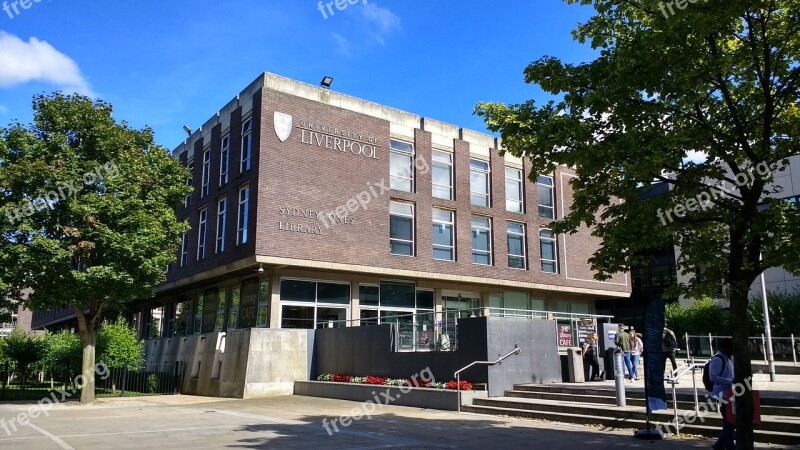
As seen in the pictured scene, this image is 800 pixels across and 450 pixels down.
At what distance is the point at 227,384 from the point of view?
23781 millimetres

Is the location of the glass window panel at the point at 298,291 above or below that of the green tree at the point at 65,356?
above

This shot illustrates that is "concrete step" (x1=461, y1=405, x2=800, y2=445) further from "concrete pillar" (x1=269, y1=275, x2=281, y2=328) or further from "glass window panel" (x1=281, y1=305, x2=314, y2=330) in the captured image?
"glass window panel" (x1=281, y1=305, x2=314, y2=330)

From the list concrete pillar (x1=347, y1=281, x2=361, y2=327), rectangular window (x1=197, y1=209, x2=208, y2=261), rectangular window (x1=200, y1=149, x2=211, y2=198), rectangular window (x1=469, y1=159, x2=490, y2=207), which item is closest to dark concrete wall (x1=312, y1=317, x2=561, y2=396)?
concrete pillar (x1=347, y1=281, x2=361, y2=327)

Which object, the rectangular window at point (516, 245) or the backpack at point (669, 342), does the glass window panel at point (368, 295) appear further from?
the backpack at point (669, 342)

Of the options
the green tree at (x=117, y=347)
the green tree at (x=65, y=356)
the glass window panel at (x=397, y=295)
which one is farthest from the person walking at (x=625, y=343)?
the green tree at (x=65, y=356)

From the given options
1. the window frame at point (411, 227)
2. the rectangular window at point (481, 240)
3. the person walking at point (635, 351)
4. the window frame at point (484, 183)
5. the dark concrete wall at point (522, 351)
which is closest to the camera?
the dark concrete wall at point (522, 351)

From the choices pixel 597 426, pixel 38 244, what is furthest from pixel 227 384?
pixel 597 426

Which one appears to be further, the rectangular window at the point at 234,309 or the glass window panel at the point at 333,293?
the rectangular window at the point at 234,309

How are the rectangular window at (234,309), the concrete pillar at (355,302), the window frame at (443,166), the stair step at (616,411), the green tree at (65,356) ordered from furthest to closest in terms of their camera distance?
the window frame at (443,166)
the rectangular window at (234,309)
the green tree at (65,356)
the concrete pillar at (355,302)
the stair step at (616,411)

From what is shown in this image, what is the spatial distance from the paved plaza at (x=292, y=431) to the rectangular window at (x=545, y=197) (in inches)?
741

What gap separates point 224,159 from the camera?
29688 mm

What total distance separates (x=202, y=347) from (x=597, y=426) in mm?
18511

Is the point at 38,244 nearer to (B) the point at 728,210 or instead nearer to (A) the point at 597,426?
(A) the point at 597,426

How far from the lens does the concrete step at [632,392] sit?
12406 millimetres
